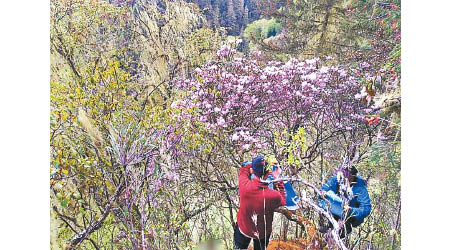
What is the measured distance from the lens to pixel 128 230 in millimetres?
3932

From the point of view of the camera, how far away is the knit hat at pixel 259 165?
12.5ft

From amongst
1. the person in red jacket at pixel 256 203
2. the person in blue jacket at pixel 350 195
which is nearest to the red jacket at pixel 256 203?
the person in red jacket at pixel 256 203

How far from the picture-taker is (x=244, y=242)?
3.85 meters

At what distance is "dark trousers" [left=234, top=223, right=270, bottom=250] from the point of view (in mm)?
3822

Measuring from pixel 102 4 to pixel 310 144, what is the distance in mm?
2135

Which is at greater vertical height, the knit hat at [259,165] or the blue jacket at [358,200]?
the knit hat at [259,165]

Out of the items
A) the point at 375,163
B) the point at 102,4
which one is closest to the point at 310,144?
the point at 375,163

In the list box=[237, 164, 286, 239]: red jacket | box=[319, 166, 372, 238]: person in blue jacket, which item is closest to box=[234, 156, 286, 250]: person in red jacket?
box=[237, 164, 286, 239]: red jacket

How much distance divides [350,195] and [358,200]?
0.08 m

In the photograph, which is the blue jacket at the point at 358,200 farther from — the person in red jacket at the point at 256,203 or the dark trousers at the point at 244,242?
the dark trousers at the point at 244,242

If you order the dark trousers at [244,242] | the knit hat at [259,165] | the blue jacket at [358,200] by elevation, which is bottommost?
the dark trousers at [244,242]

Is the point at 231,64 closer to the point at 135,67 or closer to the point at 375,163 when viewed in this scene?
the point at 135,67

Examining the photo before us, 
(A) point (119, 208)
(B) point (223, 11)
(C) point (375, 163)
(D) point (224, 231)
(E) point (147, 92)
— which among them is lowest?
(D) point (224, 231)

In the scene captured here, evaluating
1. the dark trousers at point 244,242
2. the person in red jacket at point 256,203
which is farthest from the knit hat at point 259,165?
the dark trousers at point 244,242
